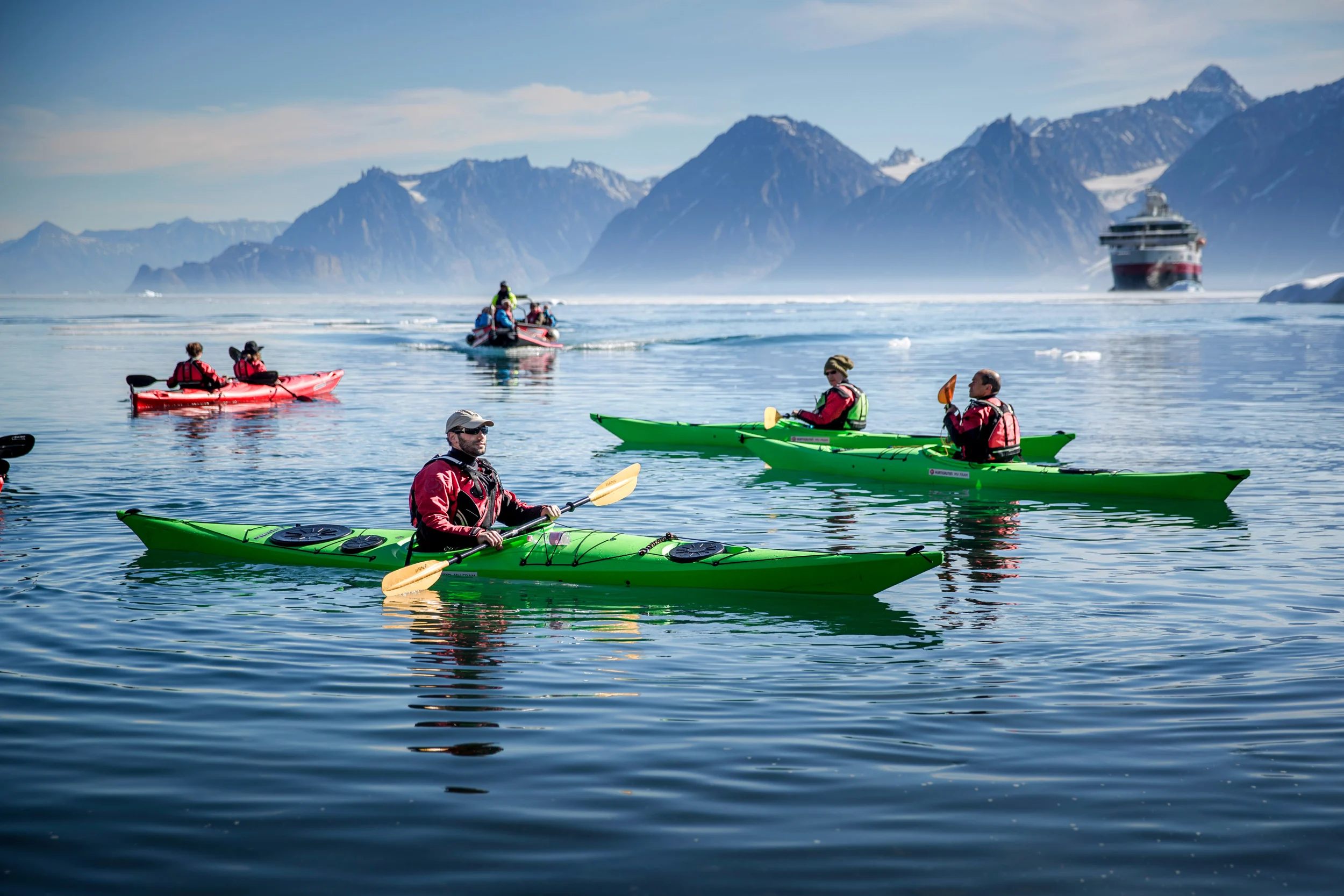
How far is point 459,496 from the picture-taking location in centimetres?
916

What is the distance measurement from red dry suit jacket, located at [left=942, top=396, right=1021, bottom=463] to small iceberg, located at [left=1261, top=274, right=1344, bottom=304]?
93265 millimetres

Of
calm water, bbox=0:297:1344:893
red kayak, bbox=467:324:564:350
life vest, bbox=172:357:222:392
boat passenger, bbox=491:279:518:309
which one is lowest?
calm water, bbox=0:297:1344:893

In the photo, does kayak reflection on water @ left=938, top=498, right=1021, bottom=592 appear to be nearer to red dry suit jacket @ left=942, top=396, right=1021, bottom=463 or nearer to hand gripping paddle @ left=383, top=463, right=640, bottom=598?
red dry suit jacket @ left=942, top=396, right=1021, bottom=463

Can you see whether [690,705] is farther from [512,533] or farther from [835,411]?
[835,411]

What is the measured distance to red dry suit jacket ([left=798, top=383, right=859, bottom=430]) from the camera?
55.8 ft

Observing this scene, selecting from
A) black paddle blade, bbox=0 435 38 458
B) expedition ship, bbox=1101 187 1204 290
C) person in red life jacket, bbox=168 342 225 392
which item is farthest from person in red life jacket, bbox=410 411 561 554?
expedition ship, bbox=1101 187 1204 290

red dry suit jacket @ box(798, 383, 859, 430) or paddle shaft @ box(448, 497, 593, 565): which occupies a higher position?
red dry suit jacket @ box(798, 383, 859, 430)

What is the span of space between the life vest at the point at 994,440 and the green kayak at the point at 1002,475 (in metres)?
0.10

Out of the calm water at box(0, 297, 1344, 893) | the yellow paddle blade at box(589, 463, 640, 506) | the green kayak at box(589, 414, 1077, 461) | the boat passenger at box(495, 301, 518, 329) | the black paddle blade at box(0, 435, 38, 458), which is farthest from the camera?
the boat passenger at box(495, 301, 518, 329)

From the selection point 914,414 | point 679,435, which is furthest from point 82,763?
point 914,414

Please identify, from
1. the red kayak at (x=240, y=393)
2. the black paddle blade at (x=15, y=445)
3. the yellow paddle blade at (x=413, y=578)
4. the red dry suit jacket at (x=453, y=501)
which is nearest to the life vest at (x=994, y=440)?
the red dry suit jacket at (x=453, y=501)

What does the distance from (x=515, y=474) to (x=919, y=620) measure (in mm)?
8770

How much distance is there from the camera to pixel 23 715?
6.39m

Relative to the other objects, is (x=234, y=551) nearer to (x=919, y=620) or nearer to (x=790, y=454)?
(x=919, y=620)
